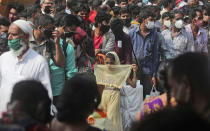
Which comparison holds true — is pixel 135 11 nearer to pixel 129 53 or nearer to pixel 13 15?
pixel 13 15

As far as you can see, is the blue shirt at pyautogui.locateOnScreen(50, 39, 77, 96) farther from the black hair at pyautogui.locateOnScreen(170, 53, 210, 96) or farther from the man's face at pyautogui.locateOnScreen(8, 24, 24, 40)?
the black hair at pyautogui.locateOnScreen(170, 53, 210, 96)

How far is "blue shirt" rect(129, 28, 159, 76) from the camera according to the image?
8.50 m

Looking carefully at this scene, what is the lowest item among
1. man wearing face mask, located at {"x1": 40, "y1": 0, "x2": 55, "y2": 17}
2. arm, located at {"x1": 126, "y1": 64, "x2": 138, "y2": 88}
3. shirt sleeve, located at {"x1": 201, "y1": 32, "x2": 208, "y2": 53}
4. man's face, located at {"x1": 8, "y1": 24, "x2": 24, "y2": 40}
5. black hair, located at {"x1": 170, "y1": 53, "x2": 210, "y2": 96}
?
arm, located at {"x1": 126, "y1": 64, "x2": 138, "y2": 88}

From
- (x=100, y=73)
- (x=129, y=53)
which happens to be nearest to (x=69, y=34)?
(x=100, y=73)

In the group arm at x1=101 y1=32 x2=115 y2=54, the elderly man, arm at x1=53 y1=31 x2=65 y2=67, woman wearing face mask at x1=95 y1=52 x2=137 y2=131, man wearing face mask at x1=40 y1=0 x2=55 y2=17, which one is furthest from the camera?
man wearing face mask at x1=40 y1=0 x2=55 y2=17

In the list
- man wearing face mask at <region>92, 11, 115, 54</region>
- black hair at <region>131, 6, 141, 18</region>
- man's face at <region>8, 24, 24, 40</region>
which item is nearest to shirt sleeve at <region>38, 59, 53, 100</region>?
man's face at <region>8, 24, 24, 40</region>

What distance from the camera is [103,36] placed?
8.27 meters

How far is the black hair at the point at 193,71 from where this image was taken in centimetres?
280

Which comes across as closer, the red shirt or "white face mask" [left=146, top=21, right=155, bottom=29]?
the red shirt

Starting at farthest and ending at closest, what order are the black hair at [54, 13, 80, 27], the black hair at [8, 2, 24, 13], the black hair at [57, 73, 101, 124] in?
the black hair at [8, 2, 24, 13], the black hair at [54, 13, 80, 27], the black hair at [57, 73, 101, 124]

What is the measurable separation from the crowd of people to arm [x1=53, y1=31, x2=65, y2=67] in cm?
1

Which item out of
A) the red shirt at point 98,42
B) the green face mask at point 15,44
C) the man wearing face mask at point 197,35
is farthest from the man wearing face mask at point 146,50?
the green face mask at point 15,44

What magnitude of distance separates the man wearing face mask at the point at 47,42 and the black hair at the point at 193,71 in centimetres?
280

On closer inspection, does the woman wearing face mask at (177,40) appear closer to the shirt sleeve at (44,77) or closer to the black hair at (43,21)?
the black hair at (43,21)
